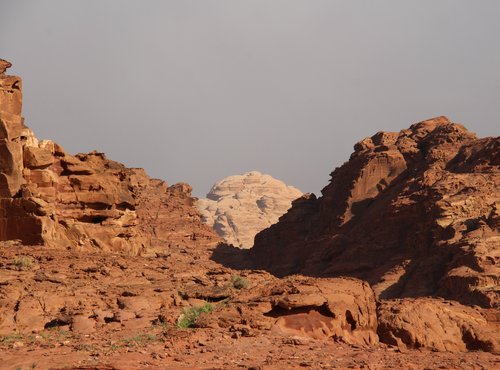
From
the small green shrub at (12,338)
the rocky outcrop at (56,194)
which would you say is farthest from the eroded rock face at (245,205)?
the small green shrub at (12,338)

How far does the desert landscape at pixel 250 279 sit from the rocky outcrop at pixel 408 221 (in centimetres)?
14

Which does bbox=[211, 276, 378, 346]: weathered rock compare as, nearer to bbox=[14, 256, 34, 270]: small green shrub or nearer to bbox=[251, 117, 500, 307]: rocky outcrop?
bbox=[14, 256, 34, 270]: small green shrub

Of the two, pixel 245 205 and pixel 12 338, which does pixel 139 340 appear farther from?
pixel 245 205

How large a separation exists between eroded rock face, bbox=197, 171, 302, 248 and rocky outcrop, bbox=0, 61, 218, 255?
3211 inches

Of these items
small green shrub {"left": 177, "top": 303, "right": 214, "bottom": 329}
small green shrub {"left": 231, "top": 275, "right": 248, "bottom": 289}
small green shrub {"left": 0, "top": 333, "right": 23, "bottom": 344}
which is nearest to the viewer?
small green shrub {"left": 0, "top": 333, "right": 23, "bottom": 344}

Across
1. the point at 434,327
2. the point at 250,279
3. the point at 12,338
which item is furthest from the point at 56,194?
Result: the point at 434,327

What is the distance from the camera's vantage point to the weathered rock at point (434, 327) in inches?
780

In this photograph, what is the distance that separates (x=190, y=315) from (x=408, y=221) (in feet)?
129

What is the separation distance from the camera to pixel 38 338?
18.1 m

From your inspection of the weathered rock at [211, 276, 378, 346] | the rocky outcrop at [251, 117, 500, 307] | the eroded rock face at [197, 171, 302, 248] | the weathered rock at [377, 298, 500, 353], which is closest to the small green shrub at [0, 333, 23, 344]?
the weathered rock at [211, 276, 378, 346]

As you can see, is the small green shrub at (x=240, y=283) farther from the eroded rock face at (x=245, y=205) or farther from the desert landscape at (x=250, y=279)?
the eroded rock face at (x=245, y=205)

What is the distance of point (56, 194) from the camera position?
101ft

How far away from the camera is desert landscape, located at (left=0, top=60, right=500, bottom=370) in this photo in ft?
53.7

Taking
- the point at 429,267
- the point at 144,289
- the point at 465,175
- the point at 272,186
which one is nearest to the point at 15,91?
the point at 144,289
